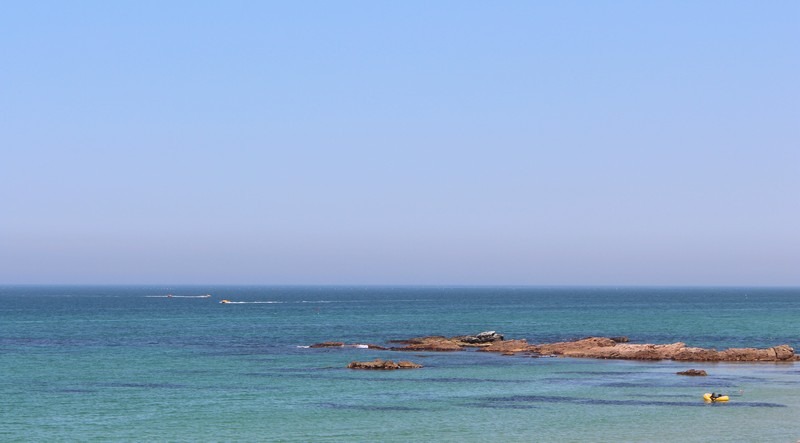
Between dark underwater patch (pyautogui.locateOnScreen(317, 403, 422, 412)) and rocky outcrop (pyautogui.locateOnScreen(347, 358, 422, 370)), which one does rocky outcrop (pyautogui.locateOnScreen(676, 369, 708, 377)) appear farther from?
dark underwater patch (pyautogui.locateOnScreen(317, 403, 422, 412))

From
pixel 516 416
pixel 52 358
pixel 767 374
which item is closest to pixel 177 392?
pixel 516 416

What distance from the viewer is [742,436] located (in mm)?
53250

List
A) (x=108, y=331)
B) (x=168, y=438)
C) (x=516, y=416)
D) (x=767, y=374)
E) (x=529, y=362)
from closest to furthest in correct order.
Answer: (x=168, y=438)
(x=516, y=416)
(x=767, y=374)
(x=529, y=362)
(x=108, y=331)

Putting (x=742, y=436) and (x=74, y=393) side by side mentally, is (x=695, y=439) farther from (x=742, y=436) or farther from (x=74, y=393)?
(x=74, y=393)

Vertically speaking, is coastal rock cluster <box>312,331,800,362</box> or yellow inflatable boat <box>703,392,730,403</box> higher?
coastal rock cluster <box>312,331,800,362</box>

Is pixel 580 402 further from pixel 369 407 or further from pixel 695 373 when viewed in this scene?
pixel 695 373

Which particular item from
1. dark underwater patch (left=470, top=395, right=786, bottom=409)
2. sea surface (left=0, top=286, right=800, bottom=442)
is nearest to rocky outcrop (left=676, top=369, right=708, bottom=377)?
sea surface (left=0, top=286, right=800, bottom=442)

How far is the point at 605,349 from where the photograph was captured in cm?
10169

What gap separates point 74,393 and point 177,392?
7234 mm

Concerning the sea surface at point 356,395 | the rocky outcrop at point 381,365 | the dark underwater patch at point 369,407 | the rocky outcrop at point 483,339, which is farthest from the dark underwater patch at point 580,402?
the rocky outcrop at point 483,339

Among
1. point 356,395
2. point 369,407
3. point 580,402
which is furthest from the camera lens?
point 356,395

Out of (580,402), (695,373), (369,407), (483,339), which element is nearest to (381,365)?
(369,407)

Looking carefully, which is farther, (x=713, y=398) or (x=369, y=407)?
(x=713, y=398)

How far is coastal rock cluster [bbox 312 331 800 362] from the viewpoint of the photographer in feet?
309
